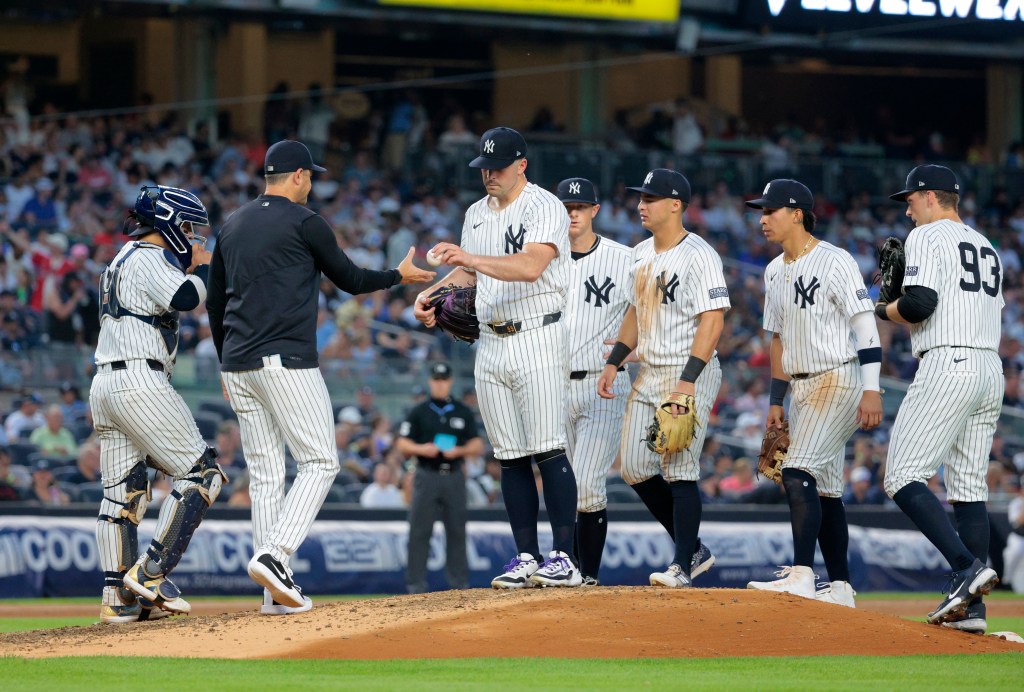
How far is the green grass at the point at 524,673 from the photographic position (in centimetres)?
605

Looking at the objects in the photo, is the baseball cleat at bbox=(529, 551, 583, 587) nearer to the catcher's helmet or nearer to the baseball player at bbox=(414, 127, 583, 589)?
the baseball player at bbox=(414, 127, 583, 589)

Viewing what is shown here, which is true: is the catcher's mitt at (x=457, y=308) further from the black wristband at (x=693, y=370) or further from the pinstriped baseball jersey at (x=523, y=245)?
the black wristband at (x=693, y=370)

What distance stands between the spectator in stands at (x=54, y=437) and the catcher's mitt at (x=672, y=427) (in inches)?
335

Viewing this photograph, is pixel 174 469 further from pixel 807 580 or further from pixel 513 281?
pixel 807 580

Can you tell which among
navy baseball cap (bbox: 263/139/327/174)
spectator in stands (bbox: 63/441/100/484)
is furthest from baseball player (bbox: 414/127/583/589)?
spectator in stands (bbox: 63/441/100/484)

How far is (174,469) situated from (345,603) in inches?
46.0

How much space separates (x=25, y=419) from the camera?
48.7 ft

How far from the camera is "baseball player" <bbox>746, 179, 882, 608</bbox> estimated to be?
8273 millimetres

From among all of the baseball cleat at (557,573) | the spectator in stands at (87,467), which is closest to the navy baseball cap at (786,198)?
the baseball cleat at (557,573)

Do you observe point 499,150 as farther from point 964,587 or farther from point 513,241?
point 964,587

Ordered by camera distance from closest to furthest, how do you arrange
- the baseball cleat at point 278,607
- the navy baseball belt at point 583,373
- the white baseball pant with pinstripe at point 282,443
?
the white baseball pant with pinstripe at point 282,443 < the baseball cleat at point 278,607 < the navy baseball belt at point 583,373

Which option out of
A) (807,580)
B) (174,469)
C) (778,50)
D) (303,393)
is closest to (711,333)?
(807,580)

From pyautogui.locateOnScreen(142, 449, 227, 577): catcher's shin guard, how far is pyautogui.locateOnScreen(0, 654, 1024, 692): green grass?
2.91 feet

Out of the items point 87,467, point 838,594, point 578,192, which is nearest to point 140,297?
point 578,192
